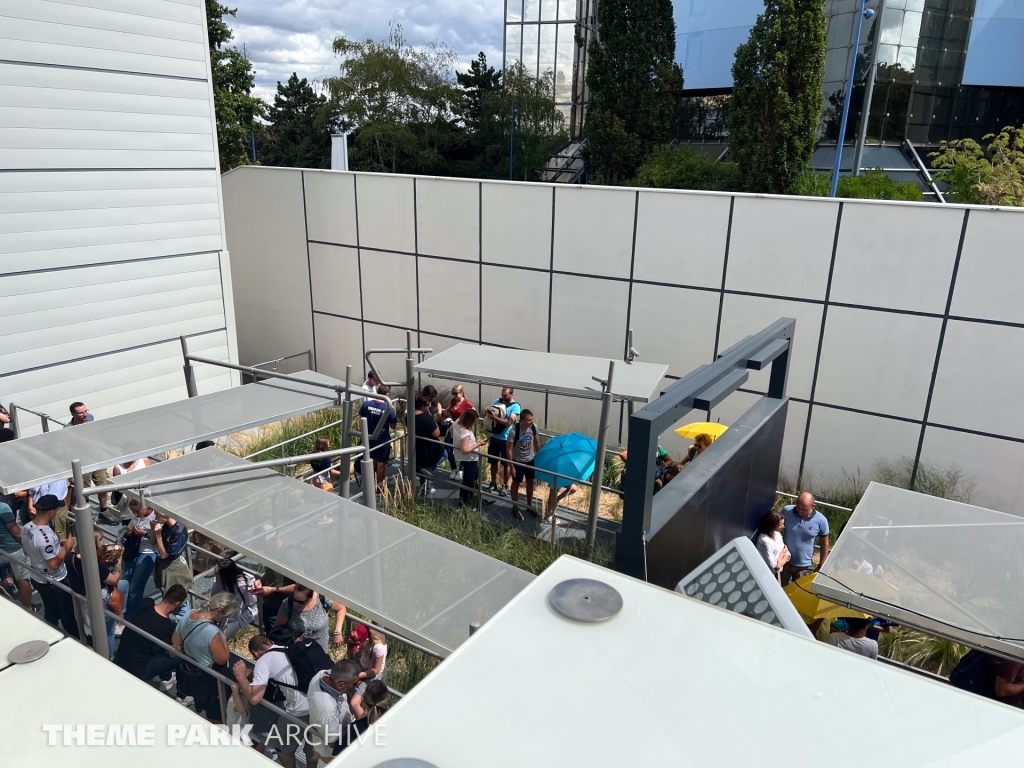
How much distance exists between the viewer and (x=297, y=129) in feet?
138

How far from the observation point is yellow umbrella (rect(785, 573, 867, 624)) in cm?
535

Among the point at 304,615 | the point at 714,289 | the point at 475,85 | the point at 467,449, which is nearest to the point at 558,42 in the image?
the point at 475,85

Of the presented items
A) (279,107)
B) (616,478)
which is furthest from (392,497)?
(279,107)

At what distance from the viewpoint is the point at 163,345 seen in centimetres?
1209

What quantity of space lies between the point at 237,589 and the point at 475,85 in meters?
32.6

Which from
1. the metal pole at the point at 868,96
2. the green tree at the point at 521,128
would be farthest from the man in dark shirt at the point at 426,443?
the green tree at the point at 521,128

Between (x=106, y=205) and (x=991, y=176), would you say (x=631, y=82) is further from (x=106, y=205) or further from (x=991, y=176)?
(x=106, y=205)

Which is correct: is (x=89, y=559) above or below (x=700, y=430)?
above

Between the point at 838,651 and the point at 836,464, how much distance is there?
8714 millimetres

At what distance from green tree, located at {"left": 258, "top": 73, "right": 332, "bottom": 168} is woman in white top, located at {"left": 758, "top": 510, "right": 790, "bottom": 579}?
106 feet

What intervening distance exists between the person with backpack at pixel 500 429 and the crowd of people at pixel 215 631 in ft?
10.0

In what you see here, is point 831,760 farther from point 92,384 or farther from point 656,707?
point 92,384

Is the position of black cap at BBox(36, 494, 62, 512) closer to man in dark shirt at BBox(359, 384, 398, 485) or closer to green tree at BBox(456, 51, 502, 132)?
man in dark shirt at BBox(359, 384, 398, 485)

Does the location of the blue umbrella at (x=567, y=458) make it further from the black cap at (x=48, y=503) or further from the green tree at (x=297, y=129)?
the green tree at (x=297, y=129)
